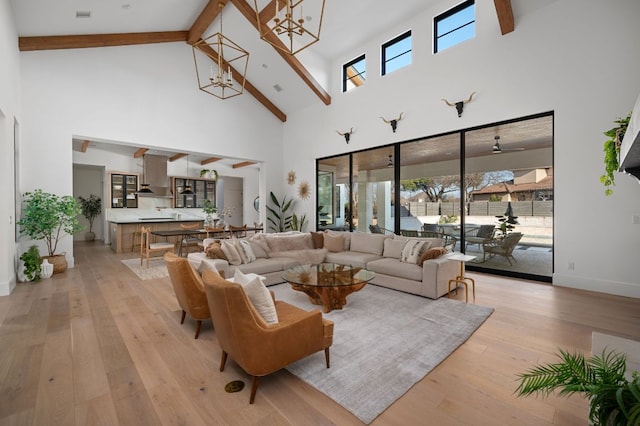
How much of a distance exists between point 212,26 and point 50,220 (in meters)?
5.34

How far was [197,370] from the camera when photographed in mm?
2309

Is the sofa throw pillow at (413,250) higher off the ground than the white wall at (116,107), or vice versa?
the white wall at (116,107)

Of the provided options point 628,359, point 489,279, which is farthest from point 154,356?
point 489,279

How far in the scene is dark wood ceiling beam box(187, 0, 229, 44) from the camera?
5.92 metres

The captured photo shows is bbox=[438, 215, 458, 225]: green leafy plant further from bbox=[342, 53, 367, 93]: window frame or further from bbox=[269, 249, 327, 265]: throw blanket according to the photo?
bbox=[342, 53, 367, 93]: window frame

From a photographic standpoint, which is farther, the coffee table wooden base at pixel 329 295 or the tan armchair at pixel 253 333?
the coffee table wooden base at pixel 329 295

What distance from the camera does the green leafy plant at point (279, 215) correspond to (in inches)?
370

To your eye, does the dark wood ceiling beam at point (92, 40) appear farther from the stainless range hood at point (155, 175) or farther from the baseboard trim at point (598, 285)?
the baseboard trim at point (598, 285)

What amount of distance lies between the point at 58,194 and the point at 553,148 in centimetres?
902

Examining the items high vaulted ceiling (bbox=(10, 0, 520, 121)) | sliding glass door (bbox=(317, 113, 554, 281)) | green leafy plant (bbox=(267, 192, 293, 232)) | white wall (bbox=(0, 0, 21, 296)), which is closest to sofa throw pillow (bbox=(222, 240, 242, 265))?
white wall (bbox=(0, 0, 21, 296))

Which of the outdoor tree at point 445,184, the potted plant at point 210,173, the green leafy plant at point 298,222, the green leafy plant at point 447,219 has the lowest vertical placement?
the green leafy plant at point 298,222

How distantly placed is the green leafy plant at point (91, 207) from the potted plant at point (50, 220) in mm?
5392

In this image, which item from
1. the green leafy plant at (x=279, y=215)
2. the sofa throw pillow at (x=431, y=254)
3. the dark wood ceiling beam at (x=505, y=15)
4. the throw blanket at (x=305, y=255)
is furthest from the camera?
the green leafy plant at (x=279, y=215)

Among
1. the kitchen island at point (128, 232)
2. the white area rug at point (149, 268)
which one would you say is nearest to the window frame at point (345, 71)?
the white area rug at point (149, 268)
